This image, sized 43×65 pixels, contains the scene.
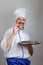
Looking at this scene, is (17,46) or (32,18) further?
(32,18)

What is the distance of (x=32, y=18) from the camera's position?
1613 millimetres

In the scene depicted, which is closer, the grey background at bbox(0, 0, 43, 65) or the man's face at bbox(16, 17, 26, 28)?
Answer: the man's face at bbox(16, 17, 26, 28)

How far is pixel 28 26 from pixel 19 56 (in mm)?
379

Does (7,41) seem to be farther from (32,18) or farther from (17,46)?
(32,18)

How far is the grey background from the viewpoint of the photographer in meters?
1.58

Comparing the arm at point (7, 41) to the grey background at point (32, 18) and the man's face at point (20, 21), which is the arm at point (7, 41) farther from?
the grey background at point (32, 18)

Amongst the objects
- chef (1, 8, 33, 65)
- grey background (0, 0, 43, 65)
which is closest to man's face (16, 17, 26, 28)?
chef (1, 8, 33, 65)

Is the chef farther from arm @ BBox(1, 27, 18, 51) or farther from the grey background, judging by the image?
the grey background

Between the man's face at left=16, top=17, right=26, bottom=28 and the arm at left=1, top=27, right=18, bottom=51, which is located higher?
the man's face at left=16, top=17, right=26, bottom=28

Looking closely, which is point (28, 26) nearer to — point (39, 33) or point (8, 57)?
point (39, 33)

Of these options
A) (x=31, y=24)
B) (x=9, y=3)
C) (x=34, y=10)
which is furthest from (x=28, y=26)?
(x=9, y=3)

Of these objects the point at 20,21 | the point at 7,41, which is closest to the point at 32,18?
the point at 20,21

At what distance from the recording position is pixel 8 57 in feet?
4.24

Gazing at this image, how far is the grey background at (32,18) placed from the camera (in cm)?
158
